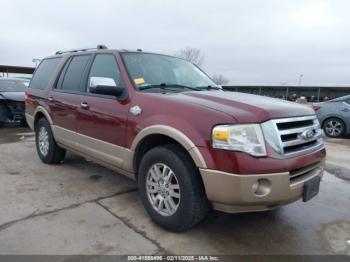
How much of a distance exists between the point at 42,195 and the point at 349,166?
5.35m

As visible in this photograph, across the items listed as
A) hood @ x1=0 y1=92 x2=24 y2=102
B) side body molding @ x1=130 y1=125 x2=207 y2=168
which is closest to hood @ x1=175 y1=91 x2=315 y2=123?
side body molding @ x1=130 y1=125 x2=207 y2=168

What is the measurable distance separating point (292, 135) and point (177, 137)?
1.05m

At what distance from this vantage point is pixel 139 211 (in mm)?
3717

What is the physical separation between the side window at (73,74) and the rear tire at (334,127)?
8.23m

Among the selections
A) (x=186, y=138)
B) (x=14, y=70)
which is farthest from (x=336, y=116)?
(x=14, y=70)

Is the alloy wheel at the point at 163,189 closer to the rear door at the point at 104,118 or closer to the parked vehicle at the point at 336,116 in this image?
the rear door at the point at 104,118

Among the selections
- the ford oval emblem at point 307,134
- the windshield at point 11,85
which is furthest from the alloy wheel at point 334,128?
the windshield at point 11,85

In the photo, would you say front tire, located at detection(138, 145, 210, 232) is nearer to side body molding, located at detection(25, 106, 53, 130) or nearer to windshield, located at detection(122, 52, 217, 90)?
windshield, located at detection(122, 52, 217, 90)

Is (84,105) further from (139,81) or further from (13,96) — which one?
(13,96)

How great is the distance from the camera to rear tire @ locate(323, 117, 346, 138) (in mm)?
9992

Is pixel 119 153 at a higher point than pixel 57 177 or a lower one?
higher

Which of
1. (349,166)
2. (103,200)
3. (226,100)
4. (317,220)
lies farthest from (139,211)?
(349,166)

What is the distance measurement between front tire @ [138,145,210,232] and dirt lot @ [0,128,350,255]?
0.57 ft

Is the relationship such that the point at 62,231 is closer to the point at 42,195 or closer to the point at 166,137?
the point at 42,195
